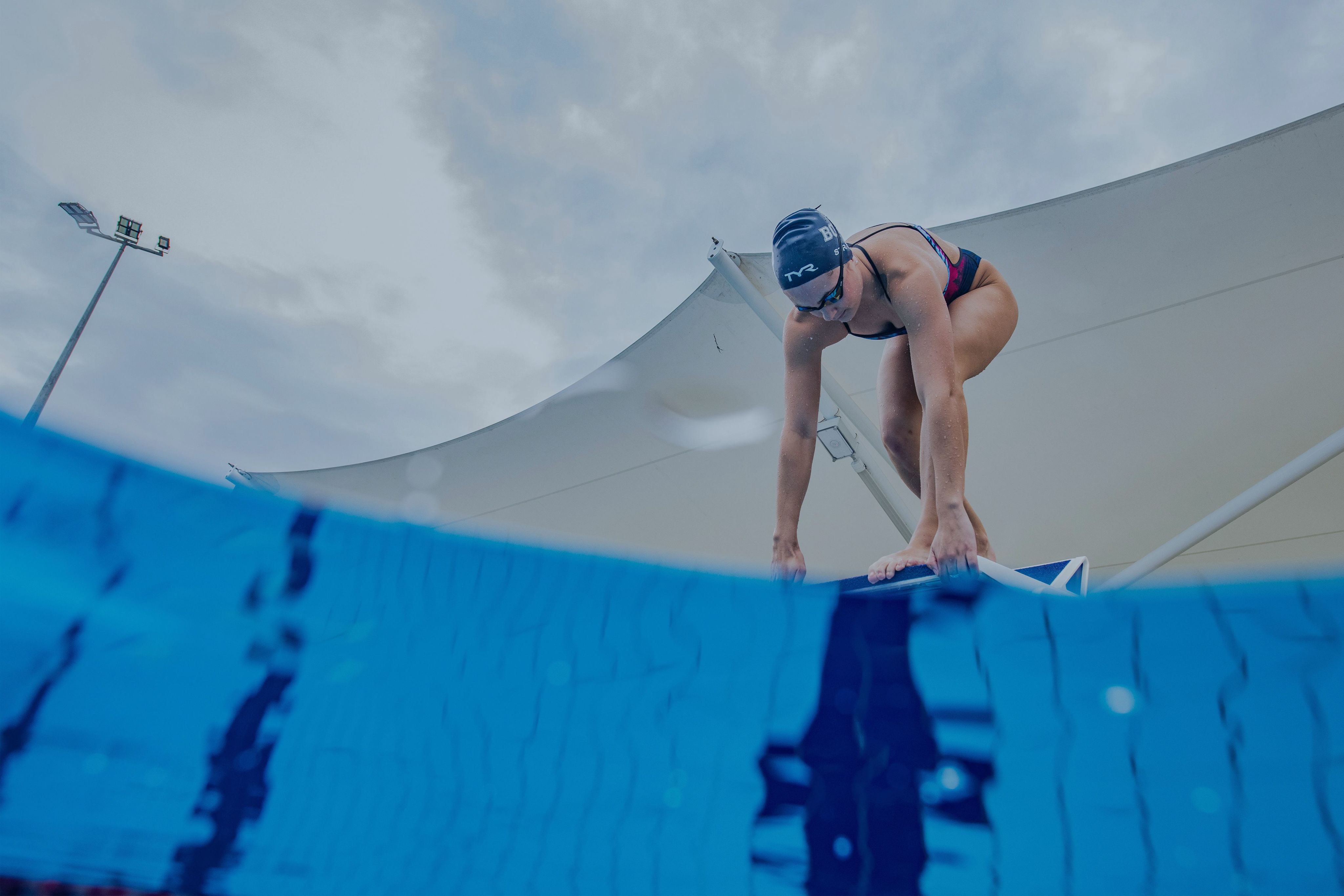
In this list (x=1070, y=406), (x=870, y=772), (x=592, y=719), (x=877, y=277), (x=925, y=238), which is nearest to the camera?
(x=870, y=772)

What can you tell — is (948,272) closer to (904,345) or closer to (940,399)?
(904,345)

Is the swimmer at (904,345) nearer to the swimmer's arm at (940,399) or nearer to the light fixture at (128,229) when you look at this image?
the swimmer's arm at (940,399)

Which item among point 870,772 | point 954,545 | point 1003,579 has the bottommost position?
point 870,772

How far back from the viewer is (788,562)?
1.90 metres

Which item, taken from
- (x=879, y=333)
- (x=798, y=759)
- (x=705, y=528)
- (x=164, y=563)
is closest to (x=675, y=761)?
(x=798, y=759)

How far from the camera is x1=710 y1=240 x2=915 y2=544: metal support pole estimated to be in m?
3.70

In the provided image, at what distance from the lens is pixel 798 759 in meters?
0.99

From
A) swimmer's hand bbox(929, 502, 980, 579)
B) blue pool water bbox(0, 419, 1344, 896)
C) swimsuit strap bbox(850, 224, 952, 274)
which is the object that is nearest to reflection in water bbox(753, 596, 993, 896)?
blue pool water bbox(0, 419, 1344, 896)

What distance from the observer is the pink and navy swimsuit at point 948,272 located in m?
1.99

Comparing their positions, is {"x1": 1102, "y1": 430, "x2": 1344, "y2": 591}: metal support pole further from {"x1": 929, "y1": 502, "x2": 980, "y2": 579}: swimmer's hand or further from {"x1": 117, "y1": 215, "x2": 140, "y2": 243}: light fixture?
{"x1": 117, "y1": 215, "x2": 140, "y2": 243}: light fixture

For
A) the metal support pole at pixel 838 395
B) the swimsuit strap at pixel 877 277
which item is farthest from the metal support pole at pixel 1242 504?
the swimsuit strap at pixel 877 277

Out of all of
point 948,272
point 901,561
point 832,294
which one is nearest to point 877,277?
point 832,294

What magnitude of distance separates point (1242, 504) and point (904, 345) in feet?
5.89

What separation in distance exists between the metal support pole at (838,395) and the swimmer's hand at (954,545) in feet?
6.99
